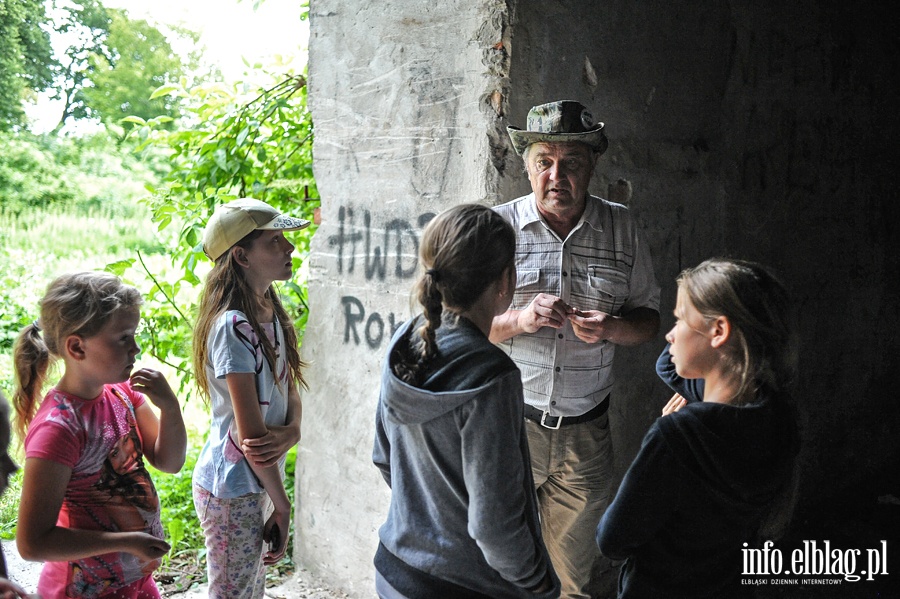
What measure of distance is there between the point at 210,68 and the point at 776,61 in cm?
1432

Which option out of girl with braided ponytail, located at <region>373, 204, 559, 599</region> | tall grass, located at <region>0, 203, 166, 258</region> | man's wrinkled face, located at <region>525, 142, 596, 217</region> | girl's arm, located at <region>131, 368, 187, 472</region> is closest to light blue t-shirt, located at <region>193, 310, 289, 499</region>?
girl's arm, located at <region>131, 368, 187, 472</region>

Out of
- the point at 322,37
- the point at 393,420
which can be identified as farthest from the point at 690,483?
the point at 322,37

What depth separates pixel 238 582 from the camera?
2439mm

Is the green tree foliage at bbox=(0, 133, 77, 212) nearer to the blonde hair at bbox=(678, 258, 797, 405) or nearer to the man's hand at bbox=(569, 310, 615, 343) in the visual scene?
the man's hand at bbox=(569, 310, 615, 343)

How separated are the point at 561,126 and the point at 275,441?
4.74 ft

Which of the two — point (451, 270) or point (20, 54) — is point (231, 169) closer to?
point (451, 270)

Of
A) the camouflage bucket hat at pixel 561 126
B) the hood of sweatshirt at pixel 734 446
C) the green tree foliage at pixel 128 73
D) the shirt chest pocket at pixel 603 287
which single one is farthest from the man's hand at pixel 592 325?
the green tree foliage at pixel 128 73

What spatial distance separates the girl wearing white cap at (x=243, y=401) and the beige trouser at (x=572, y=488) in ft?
2.96

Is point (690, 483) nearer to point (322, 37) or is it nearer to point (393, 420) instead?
point (393, 420)

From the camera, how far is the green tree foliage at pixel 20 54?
10.9 metres

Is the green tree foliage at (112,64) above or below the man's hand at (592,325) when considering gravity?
above

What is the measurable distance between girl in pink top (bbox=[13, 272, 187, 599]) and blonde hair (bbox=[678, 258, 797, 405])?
1565 millimetres

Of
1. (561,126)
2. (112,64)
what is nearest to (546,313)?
(561,126)

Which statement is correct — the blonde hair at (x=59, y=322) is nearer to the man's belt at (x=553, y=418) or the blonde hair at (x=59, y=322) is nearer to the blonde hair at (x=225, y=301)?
the blonde hair at (x=225, y=301)
